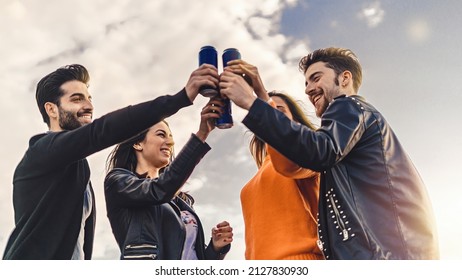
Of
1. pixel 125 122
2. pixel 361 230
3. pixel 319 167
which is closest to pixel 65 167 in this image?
pixel 125 122

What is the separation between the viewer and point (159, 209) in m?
2.65

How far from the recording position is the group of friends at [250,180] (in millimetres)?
1861

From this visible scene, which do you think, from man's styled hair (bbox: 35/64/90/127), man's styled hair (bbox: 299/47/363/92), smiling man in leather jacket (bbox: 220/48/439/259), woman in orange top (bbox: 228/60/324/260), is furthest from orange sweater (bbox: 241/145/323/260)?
man's styled hair (bbox: 35/64/90/127)

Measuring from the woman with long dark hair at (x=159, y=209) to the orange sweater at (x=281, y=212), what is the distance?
0.34 meters

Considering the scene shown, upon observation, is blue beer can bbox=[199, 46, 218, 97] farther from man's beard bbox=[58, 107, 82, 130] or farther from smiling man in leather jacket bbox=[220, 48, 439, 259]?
man's beard bbox=[58, 107, 82, 130]

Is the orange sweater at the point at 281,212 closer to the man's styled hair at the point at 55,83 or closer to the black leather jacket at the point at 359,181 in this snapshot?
the black leather jacket at the point at 359,181

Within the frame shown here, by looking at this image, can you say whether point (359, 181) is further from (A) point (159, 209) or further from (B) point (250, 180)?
(A) point (159, 209)

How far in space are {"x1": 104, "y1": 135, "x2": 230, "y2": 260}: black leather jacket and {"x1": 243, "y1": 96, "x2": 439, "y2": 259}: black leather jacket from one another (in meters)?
0.76

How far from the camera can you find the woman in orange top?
2.13m

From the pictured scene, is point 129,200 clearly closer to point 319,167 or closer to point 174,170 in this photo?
point 174,170

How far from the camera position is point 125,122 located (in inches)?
85.8

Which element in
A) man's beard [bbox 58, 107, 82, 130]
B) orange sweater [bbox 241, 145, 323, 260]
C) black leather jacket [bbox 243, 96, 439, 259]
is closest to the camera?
black leather jacket [bbox 243, 96, 439, 259]

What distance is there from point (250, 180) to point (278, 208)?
0.34m
